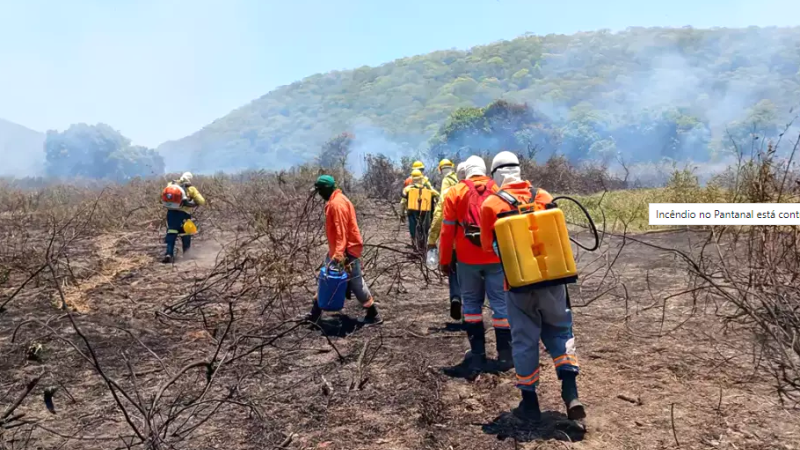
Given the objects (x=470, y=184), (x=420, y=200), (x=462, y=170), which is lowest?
(x=420, y=200)

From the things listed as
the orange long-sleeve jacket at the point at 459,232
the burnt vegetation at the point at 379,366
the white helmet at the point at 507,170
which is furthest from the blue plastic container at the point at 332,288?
the white helmet at the point at 507,170

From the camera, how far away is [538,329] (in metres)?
3.46

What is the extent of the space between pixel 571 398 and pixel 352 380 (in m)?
1.67

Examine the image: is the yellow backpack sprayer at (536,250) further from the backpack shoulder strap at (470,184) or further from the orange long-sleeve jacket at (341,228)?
the orange long-sleeve jacket at (341,228)

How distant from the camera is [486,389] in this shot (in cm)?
412

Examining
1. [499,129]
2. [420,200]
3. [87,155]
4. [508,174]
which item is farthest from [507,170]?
[87,155]

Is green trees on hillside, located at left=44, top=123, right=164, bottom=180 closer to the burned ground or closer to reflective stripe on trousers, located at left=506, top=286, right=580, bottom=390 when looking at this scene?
the burned ground

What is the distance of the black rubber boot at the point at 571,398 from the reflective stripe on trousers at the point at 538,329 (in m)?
0.04

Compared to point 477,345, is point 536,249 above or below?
above

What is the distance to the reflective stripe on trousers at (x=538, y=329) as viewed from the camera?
3373mm

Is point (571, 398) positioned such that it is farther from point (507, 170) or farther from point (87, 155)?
point (87, 155)

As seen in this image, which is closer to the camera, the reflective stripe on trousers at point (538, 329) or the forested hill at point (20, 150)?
the reflective stripe on trousers at point (538, 329)

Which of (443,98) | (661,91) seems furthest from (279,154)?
(661,91)

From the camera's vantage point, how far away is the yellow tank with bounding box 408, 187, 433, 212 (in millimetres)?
9188
